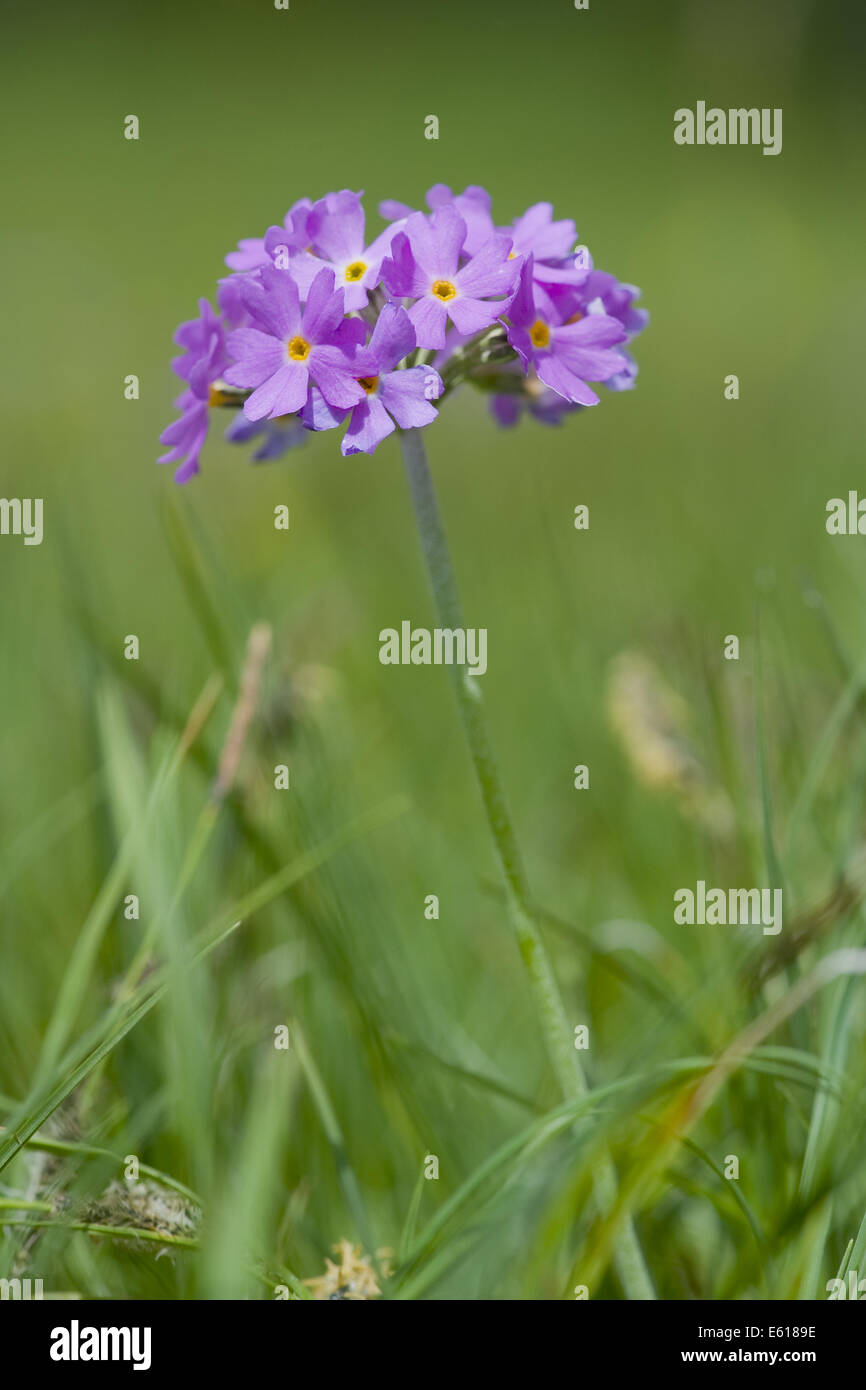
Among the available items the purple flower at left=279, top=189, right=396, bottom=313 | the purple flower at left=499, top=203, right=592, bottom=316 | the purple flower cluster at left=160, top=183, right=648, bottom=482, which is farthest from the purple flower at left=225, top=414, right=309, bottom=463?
the purple flower at left=499, top=203, right=592, bottom=316

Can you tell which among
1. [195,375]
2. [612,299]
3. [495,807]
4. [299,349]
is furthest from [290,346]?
[495,807]

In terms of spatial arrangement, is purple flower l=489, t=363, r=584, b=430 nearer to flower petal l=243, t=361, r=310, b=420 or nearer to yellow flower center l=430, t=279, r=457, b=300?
yellow flower center l=430, t=279, r=457, b=300

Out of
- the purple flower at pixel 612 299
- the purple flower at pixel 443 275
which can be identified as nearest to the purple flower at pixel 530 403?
the purple flower at pixel 612 299

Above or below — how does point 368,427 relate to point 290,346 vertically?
below

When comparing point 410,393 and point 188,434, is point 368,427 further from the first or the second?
point 188,434

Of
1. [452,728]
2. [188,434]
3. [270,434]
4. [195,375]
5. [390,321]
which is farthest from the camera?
[452,728]

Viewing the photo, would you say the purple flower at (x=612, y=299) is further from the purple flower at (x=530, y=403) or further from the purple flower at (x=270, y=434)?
the purple flower at (x=270, y=434)
